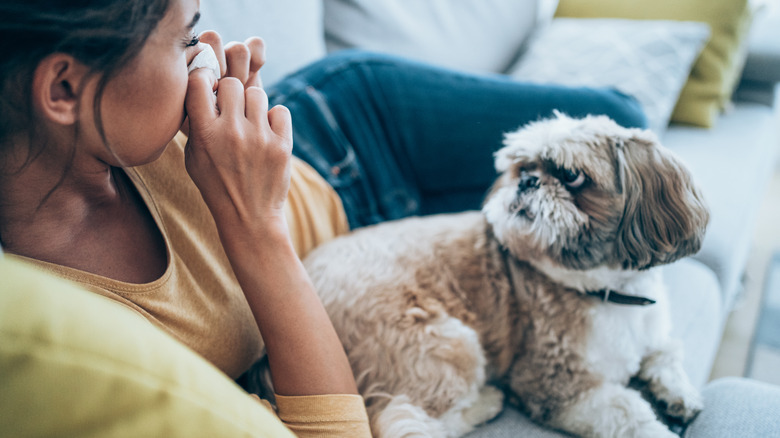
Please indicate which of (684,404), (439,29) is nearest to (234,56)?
(684,404)

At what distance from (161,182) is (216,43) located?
281 millimetres

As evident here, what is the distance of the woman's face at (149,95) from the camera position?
653 mm

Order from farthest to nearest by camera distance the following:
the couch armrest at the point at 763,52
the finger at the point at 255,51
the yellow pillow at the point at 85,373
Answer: the couch armrest at the point at 763,52 < the finger at the point at 255,51 < the yellow pillow at the point at 85,373

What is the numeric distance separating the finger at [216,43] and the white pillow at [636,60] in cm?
140

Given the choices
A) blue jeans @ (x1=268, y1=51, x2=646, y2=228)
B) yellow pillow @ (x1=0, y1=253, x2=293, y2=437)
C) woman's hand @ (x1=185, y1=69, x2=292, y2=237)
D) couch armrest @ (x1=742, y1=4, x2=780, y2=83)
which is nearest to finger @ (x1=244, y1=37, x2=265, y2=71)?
woman's hand @ (x1=185, y1=69, x2=292, y2=237)

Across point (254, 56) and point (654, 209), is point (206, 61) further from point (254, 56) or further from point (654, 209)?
point (654, 209)

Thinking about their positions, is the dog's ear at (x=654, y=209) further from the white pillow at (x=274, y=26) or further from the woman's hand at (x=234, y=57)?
the white pillow at (x=274, y=26)

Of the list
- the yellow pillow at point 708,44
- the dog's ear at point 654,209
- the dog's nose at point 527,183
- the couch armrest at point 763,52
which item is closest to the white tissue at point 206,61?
the dog's nose at point 527,183

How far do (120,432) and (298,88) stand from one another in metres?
1.03

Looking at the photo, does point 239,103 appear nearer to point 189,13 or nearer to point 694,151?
point 189,13

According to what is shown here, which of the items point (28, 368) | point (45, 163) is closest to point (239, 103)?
point (45, 163)

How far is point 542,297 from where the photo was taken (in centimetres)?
114

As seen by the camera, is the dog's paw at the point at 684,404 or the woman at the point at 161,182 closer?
the woman at the point at 161,182

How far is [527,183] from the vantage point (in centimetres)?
108
